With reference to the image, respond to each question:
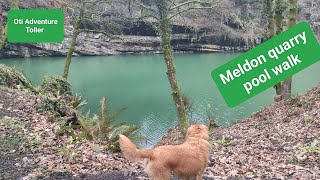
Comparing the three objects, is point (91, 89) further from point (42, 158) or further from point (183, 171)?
point (183, 171)

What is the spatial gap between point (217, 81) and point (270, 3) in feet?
29.4

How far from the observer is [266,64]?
6.14 metres

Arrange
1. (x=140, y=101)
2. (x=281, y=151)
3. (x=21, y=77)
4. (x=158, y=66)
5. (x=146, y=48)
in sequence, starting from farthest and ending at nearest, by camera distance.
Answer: (x=146, y=48) < (x=158, y=66) < (x=140, y=101) < (x=21, y=77) < (x=281, y=151)

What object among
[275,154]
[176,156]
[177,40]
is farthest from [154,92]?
[177,40]

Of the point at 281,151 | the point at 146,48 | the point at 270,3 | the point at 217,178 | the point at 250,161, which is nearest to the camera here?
the point at 217,178

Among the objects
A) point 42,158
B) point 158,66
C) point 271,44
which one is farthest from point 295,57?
point 158,66

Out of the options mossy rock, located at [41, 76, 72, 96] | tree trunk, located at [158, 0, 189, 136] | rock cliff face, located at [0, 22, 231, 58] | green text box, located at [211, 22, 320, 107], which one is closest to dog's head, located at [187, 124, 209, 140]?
green text box, located at [211, 22, 320, 107]

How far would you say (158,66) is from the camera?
139 ft

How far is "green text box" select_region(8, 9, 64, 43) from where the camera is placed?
1183 centimetres

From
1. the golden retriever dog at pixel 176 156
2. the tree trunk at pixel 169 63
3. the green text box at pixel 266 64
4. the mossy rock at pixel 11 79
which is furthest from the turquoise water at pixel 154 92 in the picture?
the golden retriever dog at pixel 176 156

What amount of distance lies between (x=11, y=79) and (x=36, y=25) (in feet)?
6.48

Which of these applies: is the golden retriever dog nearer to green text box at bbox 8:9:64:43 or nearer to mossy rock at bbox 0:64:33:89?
mossy rock at bbox 0:64:33:89

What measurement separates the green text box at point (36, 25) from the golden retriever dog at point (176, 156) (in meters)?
8.51

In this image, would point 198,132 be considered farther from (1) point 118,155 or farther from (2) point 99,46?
(2) point 99,46
